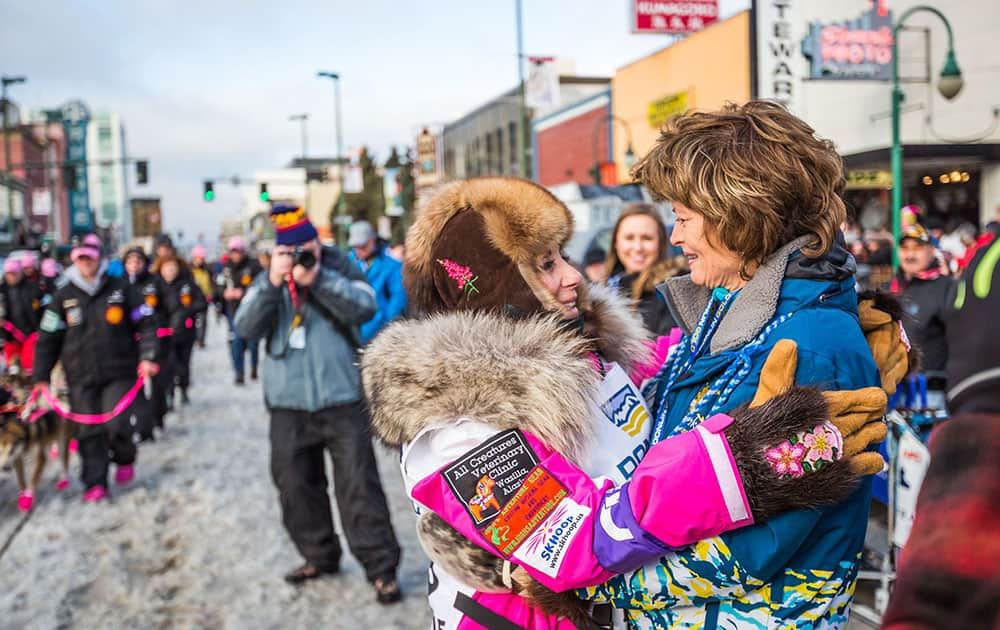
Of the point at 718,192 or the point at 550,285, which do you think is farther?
the point at 550,285

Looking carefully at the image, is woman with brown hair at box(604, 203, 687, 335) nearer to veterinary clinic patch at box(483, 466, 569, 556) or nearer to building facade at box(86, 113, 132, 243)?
veterinary clinic patch at box(483, 466, 569, 556)

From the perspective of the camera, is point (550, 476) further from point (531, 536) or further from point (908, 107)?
point (908, 107)

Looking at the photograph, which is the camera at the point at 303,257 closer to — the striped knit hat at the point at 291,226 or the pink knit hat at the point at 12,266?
the striped knit hat at the point at 291,226

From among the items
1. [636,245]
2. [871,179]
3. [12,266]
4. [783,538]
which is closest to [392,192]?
[871,179]

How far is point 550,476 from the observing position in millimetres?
1633

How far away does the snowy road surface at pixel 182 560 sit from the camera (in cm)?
454

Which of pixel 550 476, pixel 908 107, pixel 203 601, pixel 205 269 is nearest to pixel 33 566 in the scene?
pixel 203 601

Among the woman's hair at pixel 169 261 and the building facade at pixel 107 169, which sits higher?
the building facade at pixel 107 169

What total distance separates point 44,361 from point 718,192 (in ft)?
22.6

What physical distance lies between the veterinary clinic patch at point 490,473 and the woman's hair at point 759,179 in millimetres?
588

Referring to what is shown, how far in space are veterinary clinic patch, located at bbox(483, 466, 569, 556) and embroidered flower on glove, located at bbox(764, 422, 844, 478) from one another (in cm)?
42

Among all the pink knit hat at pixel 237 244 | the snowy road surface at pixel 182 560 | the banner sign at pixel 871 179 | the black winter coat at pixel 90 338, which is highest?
the banner sign at pixel 871 179

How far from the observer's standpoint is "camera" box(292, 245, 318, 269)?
182 inches

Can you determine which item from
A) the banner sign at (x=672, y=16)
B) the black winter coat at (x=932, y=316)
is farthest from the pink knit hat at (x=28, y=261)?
the banner sign at (x=672, y=16)
